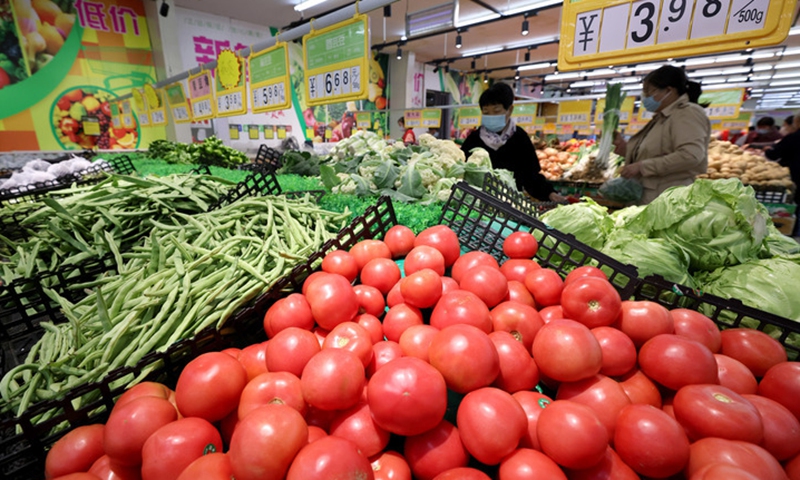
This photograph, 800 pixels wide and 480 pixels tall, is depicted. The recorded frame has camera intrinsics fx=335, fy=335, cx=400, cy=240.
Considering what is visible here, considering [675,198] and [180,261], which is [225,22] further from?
[675,198]

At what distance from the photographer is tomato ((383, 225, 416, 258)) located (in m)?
1.59

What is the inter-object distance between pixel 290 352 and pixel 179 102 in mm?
6818

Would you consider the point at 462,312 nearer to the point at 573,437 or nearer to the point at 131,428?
the point at 573,437

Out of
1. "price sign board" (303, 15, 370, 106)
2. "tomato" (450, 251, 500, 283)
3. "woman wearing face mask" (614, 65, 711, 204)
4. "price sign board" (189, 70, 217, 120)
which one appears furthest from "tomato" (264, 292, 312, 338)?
"price sign board" (189, 70, 217, 120)

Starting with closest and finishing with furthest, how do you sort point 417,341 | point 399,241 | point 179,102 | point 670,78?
point 417,341, point 399,241, point 670,78, point 179,102

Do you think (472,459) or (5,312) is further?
(5,312)

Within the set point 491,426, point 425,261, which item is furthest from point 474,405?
point 425,261

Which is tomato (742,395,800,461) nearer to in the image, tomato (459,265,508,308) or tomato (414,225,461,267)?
tomato (459,265,508,308)

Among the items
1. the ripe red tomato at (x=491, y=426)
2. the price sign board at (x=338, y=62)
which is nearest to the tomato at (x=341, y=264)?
the ripe red tomato at (x=491, y=426)

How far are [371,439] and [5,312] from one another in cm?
185

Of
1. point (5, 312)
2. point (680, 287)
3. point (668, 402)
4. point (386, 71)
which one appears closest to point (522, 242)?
point (680, 287)

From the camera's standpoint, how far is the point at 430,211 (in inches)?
87.8

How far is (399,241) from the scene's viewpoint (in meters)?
1.59

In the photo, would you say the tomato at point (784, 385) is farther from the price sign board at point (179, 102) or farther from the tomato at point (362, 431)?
the price sign board at point (179, 102)
